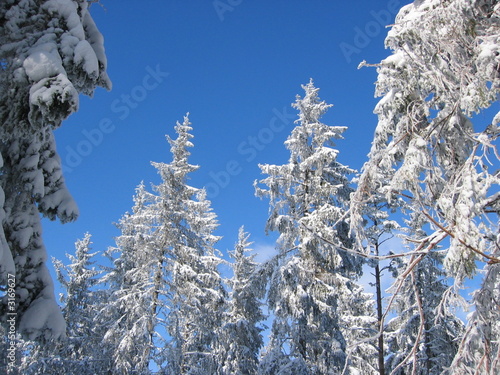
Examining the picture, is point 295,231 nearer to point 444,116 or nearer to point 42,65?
point 444,116

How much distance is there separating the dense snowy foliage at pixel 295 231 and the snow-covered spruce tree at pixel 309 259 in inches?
2.3

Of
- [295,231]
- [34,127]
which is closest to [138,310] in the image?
[295,231]

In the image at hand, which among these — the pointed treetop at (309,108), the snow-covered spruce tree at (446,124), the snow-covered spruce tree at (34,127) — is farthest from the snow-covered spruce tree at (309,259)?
the snow-covered spruce tree at (34,127)

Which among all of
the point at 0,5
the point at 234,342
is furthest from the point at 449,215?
the point at 234,342

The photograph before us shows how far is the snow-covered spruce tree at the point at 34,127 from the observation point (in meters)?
4.87

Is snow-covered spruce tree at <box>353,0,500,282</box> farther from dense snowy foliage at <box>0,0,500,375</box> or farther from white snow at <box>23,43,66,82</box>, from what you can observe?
white snow at <box>23,43,66,82</box>

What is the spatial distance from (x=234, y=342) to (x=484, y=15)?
17859 mm

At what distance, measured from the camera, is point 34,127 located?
192 inches

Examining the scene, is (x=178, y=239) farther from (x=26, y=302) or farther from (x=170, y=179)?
(x=26, y=302)

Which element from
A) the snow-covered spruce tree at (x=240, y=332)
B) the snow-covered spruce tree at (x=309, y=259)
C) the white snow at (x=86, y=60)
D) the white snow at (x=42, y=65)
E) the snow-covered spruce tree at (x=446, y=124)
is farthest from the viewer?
the snow-covered spruce tree at (x=240, y=332)

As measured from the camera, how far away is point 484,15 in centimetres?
462

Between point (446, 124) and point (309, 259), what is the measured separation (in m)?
8.69

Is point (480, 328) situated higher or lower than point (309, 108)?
lower

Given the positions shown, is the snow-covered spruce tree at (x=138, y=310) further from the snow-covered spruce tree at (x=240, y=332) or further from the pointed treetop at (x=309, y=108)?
the pointed treetop at (x=309, y=108)
